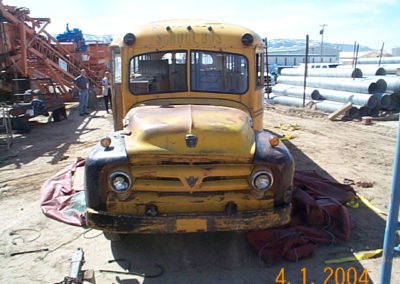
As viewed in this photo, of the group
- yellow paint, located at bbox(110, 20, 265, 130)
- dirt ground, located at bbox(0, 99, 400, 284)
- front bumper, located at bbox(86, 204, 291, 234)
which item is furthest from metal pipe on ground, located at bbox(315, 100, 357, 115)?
front bumper, located at bbox(86, 204, 291, 234)

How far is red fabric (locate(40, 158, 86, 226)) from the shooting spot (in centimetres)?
494

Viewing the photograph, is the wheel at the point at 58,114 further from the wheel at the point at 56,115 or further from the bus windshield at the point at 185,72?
the bus windshield at the point at 185,72

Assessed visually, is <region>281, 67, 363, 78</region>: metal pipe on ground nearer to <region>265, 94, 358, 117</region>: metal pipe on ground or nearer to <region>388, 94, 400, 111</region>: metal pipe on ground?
<region>265, 94, 358, 117</region>: metal pipe on ground

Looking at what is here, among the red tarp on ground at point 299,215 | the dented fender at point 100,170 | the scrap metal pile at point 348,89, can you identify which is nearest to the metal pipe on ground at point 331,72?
the scrap metal pile at point 348,89

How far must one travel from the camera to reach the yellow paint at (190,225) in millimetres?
3375

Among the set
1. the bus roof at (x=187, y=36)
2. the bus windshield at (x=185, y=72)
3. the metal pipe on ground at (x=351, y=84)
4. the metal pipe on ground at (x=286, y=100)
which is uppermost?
the bus roof at (x=187, y=36)

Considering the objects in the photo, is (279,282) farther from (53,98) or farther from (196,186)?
(53,98)

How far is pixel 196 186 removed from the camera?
11.2 ft

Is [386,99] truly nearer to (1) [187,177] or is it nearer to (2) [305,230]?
(2) [305,230]

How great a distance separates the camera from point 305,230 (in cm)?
418

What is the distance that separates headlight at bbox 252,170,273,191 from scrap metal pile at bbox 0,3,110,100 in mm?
13133

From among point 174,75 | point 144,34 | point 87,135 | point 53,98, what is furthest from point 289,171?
point 53,98

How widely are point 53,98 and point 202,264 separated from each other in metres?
10.4

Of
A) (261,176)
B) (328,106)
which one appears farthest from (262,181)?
(328,106)
